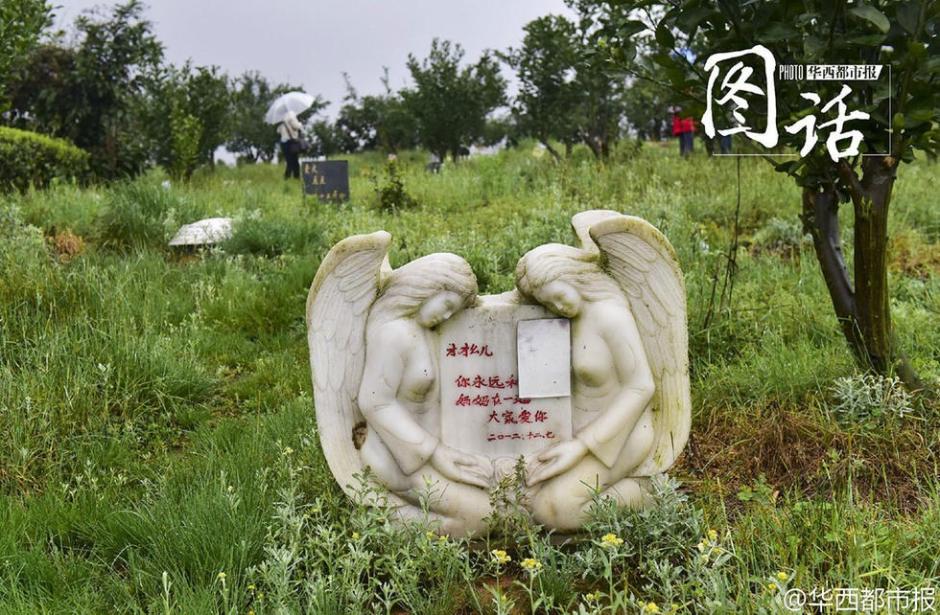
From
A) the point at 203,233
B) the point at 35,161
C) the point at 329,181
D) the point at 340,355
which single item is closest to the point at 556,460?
the point at 340,355

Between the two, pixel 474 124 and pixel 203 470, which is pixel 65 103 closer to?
pixel 474 124

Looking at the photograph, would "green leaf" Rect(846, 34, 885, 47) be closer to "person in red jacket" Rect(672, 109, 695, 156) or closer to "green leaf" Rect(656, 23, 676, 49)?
"green leaf" Rect(656, 23, 676, 49)

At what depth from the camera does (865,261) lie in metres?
3.26

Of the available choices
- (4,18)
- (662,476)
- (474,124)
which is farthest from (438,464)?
(474,124)

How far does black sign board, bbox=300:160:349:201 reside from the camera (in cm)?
921

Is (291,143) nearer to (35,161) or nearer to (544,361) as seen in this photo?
(35,161)

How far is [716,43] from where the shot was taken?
3141 millimetres

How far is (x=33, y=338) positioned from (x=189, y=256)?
227cm

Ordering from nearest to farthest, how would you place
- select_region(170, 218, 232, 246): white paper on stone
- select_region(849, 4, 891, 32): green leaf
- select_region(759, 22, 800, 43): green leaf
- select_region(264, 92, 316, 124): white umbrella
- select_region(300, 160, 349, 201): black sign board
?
select_region(849, 4, 891, 32): green leaf < select_region(759, 22, 800, 43): green leaf < select_region(170, 218, 232, 246): white paper on stone < select_region(300, 160, 349, 201): black sign board < select_region(264, 92, 316, 124): white umbrella

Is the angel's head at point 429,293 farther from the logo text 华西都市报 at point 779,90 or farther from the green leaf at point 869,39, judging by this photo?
the green leaf at point 869,39

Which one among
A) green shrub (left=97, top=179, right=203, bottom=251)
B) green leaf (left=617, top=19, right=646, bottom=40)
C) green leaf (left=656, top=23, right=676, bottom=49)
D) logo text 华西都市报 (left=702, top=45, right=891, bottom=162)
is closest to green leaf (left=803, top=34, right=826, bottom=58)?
logo text 华西都市报 (left=702, top=45, right=891, bottom=162)

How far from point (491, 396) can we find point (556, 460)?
0.97 feet

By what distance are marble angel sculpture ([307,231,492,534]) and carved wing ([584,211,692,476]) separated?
493 mm

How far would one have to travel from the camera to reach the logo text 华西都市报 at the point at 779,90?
297 cm
